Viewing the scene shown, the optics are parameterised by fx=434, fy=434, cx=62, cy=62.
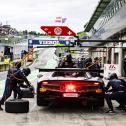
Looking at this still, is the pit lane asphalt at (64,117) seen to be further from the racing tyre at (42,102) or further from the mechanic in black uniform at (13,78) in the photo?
the mechanic in black uniform at (13,78)

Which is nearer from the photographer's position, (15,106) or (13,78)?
(15,106)

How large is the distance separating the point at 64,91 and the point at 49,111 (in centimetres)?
86

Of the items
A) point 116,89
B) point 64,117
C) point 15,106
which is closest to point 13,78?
point 15,106

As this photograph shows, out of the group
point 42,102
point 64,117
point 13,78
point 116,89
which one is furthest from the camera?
point 42,102

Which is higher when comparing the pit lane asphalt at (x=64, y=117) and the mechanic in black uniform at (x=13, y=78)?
the mechanic in black uniform at (x=13, y=78)

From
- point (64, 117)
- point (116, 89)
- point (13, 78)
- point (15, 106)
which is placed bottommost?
point (64, 117)

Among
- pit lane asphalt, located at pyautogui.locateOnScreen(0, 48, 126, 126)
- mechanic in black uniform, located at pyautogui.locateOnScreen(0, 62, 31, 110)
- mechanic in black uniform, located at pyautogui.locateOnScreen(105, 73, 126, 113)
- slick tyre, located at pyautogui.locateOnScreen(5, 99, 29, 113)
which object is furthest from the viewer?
mechanic in black uniform, located at pyautogui.locateOnScreen(0, 62, 31, 110)

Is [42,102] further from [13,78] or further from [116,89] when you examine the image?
[116,89]

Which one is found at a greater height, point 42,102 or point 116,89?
point 116,89

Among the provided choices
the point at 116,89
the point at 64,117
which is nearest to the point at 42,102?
the point at 64,117

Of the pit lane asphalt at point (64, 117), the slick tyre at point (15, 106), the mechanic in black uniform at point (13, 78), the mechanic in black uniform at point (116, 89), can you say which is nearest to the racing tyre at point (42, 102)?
the pit lane asphalt at point (64, 117)

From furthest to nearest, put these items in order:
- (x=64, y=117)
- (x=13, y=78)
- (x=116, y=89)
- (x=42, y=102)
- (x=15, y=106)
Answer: (x=42, y=102)
(x=13, y=78)
(x=116, y=89)
(x=15, y=106)
(x=64, y=117)

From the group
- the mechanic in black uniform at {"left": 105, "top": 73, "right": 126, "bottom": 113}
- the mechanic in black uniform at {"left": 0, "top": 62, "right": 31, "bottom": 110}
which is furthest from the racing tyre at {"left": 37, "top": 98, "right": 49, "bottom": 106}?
the mechanic in black uniform at {"left": 105, "top": 73, "right": 126, "bottom": 113}

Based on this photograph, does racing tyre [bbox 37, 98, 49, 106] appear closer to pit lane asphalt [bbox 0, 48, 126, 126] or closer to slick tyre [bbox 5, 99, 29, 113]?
pit lane asphalt [bbox 0, 48, 126, 126]
